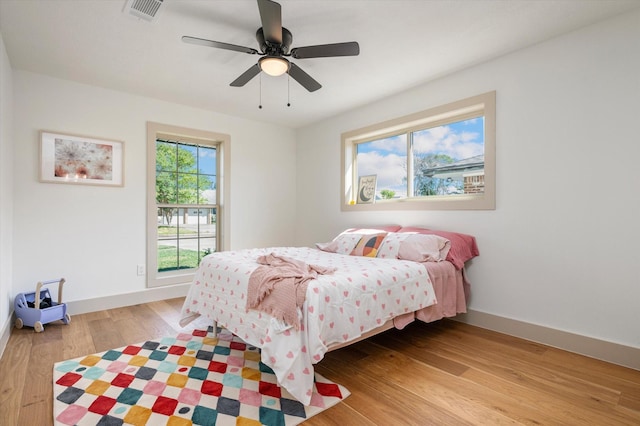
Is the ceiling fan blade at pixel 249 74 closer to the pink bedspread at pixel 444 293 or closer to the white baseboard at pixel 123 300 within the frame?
the pink bedspread at pixel 444 293

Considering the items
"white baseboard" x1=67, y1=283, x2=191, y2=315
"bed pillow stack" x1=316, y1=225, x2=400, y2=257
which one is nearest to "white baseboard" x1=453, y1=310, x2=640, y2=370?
"bed pillow stack" x1=316, y1=225, x2=400, y2=257

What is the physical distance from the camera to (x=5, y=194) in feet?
9.07

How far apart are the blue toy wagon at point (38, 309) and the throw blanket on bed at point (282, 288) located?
7.39 ft

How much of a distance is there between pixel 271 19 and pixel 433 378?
2559mm

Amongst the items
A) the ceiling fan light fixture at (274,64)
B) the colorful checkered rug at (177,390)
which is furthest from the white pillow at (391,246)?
the ceiling fan light fixture at (274,64)

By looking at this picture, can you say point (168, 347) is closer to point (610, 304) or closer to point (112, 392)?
point (112, 392)

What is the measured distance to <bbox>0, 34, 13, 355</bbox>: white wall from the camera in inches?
102

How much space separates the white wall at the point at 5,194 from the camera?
8.47 feet

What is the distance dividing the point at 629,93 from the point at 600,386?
2.02m

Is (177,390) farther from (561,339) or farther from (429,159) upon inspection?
(429,159)

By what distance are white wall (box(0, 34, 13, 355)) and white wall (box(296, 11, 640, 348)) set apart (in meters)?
4.03

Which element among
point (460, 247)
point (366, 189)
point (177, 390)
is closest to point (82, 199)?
point (177, 390)

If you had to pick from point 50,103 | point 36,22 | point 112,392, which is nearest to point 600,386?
point 112,392

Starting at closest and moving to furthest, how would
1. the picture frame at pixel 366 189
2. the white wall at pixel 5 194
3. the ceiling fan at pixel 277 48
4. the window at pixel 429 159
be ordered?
the ceiling fan at pixel 277 48 → the white wall at pixel 5 194 → the window at pixel 429 159 → the picture frame at pixel 366 189
